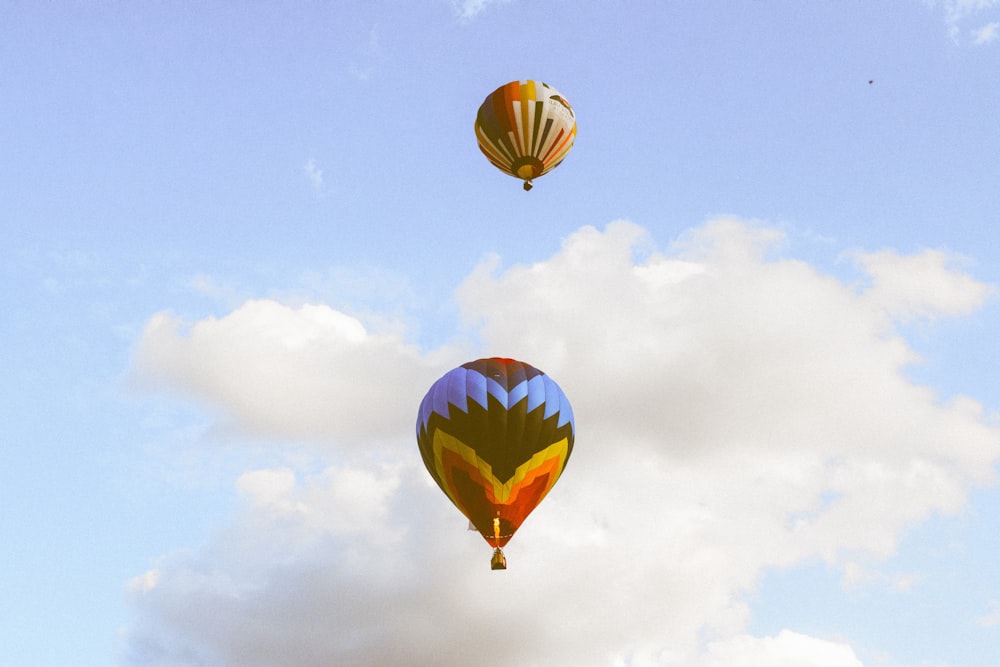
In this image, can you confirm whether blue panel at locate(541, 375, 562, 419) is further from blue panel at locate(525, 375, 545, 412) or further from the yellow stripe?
the yellow stripe

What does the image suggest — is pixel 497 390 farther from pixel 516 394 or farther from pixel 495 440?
pixel 495 440

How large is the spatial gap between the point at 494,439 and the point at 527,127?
14992 millimetres

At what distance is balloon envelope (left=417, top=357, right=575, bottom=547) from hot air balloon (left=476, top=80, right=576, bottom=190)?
10158 millimetres

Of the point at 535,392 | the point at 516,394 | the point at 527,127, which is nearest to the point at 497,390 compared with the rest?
the point at 516,394

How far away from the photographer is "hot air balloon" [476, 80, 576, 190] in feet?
188

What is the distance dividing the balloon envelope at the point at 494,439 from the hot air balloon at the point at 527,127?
1016cm

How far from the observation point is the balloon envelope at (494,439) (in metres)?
52.0

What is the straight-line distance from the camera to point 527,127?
57375 mm

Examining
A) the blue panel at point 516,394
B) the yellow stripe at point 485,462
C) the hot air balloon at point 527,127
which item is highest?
the hot air balloon at point 527,127

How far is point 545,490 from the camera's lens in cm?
5403

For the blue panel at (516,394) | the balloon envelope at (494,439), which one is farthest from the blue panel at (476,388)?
the blue panel at (516,394)

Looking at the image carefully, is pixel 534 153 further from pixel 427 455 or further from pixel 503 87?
pixel 427 455

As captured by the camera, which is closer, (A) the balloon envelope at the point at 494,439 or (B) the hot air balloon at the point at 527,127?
(A) the balloon envelope at the point at 494,439

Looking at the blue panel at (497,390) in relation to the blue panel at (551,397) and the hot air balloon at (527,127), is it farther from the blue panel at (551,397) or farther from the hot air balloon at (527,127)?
the hot air balloon at (527,127)
